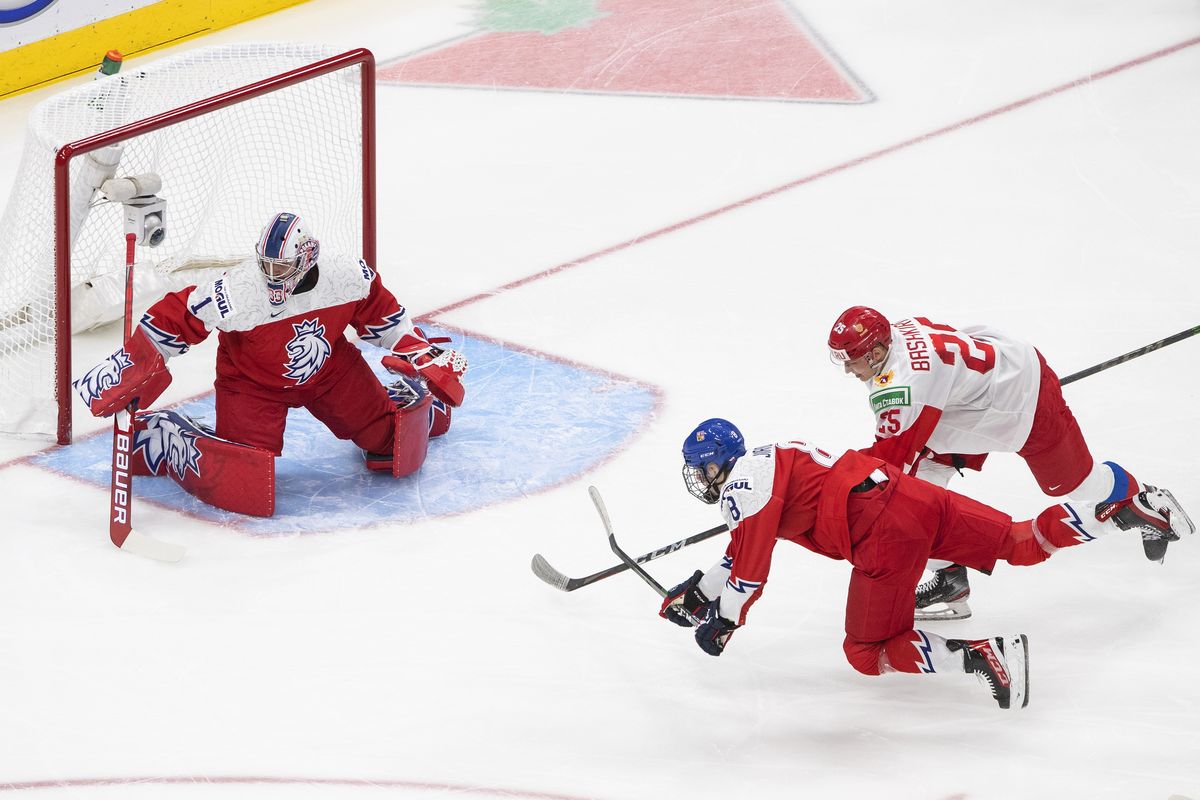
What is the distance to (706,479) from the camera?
144 inches

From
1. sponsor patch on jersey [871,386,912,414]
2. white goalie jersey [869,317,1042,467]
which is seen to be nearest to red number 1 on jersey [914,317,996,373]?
white goalie jersey [869,317,1042,467]

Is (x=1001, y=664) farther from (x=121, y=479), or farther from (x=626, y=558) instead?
(x=121, y=479)

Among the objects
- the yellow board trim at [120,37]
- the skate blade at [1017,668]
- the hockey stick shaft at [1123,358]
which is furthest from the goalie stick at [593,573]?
the yellow board trim at [120,37]

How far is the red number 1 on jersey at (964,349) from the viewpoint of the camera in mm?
3977

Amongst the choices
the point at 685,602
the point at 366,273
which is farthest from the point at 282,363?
the point at 685,602

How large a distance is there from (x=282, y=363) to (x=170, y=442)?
0.43m

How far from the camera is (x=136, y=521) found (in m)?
4.62

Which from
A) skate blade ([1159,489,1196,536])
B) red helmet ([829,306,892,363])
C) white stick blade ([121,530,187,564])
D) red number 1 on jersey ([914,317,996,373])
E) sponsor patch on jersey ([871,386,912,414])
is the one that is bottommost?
white stick blade ([121,530,187,564])

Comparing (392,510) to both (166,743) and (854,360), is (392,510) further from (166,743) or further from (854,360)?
(854,360)

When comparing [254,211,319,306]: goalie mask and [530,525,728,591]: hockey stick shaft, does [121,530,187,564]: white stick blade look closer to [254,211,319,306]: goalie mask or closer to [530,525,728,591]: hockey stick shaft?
[254,211,319,306]: goalie mask

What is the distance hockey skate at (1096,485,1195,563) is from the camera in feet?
13.3

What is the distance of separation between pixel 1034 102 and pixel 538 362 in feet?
9.99

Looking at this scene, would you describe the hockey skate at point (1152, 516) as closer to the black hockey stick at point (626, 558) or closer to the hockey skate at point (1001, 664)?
the hockey skate at point (1001, 664)

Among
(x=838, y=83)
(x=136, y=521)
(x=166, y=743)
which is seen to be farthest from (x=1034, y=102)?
(x=166, y=743)
